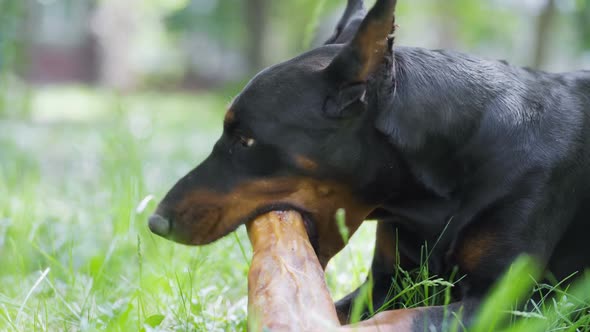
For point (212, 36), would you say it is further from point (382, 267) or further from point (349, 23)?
point (382, 267)

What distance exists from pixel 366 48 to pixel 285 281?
850 millimetres

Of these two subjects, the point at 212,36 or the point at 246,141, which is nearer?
the point at 246,141

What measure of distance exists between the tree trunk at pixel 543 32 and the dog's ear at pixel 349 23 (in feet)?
26.1

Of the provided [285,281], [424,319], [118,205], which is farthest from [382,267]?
[118,205]

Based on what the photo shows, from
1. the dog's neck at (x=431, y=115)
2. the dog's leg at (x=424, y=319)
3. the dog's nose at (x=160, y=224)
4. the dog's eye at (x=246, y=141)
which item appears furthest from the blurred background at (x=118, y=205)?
→ the dog's neck at (x=431, y=115)

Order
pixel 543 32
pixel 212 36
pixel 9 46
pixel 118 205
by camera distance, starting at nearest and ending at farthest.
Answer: pixel 118 205
pixel 9 46
pixel 543 32
pixel 212 36

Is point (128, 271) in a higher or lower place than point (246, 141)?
lower

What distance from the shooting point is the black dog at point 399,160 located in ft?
8.70

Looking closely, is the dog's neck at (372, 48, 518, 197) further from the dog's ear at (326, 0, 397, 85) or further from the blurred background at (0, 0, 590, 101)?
the blurred background at (0, 0, 590, 101)

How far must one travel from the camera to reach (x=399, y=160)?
9.06ft

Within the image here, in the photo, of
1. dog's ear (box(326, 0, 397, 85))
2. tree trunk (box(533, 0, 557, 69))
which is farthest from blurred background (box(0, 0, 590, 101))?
dog's ear (box(326, 0, 397, 85))

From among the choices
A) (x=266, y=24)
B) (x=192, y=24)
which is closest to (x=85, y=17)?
(x=192, y=24)

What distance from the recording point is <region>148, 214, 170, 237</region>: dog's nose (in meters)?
2.72

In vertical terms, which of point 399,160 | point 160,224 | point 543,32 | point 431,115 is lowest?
point 543,32
